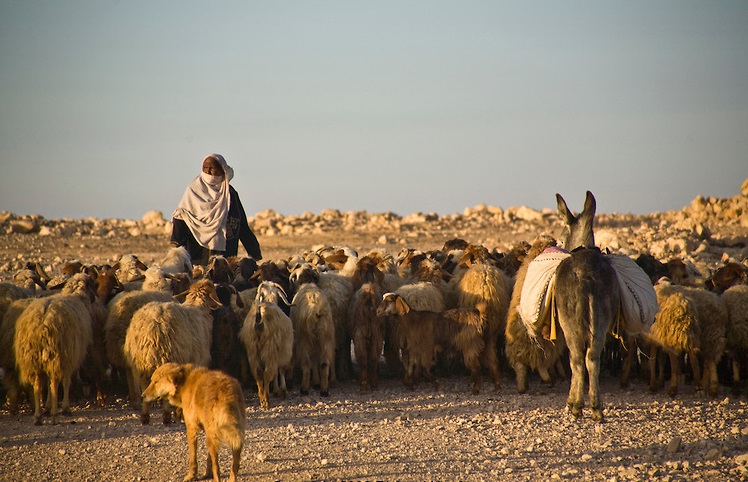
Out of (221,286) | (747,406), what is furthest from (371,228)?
(747,406)

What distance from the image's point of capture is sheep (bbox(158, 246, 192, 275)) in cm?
1215

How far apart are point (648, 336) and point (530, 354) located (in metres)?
1.30

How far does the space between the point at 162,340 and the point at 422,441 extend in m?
2.69

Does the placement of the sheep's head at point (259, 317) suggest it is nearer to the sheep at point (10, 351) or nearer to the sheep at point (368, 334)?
the sheep at point (368, 334)

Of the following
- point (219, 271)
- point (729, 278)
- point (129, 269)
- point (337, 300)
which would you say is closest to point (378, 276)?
point (337, 300)

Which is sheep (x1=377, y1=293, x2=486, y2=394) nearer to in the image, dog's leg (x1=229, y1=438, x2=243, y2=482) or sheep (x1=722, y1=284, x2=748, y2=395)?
sheep (x1=722, y1=284, x2=748, y2=395)

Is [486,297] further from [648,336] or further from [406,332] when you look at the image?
[648,336]

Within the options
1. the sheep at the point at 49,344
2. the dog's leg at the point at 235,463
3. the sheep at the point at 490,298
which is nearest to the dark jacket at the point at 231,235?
the sheep at the point at 490,298

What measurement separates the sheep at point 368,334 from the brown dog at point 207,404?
3.57m

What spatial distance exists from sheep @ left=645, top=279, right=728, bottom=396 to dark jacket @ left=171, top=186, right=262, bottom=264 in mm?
6566

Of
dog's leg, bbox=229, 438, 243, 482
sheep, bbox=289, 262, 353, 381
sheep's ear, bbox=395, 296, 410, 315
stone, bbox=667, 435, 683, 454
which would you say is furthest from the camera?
sheep, bbox=289, 262, 353, 381

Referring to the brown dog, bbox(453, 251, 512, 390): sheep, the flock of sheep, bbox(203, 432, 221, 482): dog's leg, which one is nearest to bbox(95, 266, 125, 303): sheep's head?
the flock of sheep

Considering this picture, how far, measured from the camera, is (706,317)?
9531 millimetres

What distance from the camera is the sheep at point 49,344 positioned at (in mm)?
8398
